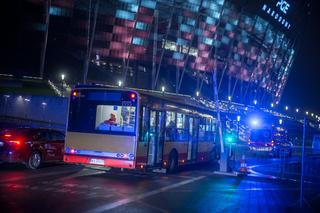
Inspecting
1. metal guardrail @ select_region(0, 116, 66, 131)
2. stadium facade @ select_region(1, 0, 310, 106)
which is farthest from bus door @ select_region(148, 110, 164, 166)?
stadium facade @ select_region(1, 0, 310, 106)

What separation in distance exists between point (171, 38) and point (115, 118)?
47.6 meters

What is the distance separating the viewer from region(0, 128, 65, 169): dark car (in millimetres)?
16312

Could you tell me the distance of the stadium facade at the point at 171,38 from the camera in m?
52.0

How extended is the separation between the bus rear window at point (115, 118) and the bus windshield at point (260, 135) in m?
21.6

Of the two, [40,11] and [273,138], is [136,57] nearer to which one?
[40,11]

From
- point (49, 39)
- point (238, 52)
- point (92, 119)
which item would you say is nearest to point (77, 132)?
point (92, 119)

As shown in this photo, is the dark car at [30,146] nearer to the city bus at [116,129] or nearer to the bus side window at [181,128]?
the city bus at [116,129]

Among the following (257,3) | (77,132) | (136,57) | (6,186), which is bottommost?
(6,186)

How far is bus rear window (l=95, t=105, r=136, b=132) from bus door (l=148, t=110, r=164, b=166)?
1.13 meters

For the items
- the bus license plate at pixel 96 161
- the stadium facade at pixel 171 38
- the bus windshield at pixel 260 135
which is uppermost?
the stadium facade at pixel 171 38

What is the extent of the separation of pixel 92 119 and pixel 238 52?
207 feet

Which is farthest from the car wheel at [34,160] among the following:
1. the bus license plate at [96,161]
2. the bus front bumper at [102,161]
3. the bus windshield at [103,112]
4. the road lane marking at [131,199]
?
the road lane marking at [131,199]

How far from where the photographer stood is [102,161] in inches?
581

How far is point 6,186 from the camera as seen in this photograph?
12.0 metres
